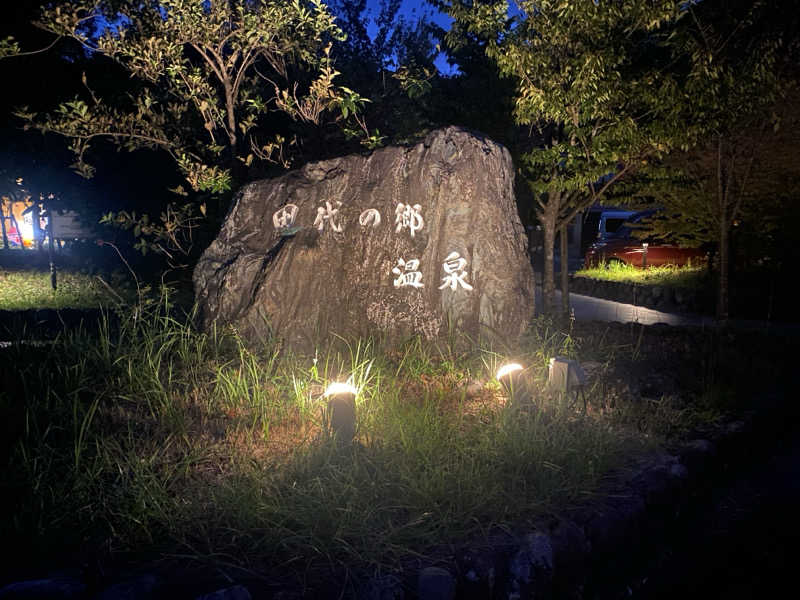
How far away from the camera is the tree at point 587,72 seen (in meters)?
6.64

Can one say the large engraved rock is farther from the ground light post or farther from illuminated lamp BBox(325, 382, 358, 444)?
illuminated lamp BBox(325, 382, 358, 444)

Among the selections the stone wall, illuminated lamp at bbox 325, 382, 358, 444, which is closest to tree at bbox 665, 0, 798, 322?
the stone wall

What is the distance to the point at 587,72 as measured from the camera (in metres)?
6.63

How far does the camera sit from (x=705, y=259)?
14852 millimetres

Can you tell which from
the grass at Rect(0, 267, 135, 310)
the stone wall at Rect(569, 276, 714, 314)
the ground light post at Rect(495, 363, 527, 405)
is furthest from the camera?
the stone wall at Rect(569, 276, 714, 314)

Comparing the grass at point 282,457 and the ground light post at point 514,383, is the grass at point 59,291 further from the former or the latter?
the ground light post at point 514,383

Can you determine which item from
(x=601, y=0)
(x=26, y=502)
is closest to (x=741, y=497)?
(x=26, y=502)

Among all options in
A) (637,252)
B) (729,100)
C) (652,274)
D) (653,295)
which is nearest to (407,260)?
(729,100)

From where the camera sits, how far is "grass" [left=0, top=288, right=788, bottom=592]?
2.72 meters

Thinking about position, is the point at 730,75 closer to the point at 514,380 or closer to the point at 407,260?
the point at 407,260

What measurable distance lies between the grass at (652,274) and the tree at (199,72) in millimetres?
8612

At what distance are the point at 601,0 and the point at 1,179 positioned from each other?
44.1ft

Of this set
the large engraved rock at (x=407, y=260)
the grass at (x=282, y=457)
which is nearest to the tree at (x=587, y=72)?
the large engraved rock at (x=407, y=260)

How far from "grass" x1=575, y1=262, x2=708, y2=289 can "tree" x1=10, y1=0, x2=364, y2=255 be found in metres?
8.61
